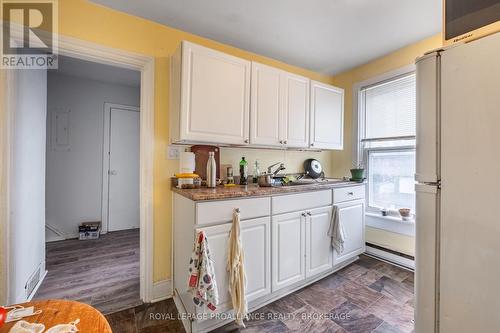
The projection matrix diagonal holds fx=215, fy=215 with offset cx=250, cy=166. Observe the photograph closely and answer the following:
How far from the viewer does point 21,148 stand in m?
1.67

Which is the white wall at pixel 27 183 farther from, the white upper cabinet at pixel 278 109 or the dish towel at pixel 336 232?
the dish towel at pixel 336 232

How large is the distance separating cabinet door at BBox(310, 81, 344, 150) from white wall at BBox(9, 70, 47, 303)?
264 cm

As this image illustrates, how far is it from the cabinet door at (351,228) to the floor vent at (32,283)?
277 centimetres

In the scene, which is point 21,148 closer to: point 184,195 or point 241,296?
point 184,195

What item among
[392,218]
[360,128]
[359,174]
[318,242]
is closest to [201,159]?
[318,242]

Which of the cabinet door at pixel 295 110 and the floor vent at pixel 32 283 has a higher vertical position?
the cabinet door at pixel 295 110

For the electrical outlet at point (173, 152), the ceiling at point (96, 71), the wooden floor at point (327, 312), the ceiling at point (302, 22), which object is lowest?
the wooden floor at point (327, 312)

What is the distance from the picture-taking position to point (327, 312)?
173 cm

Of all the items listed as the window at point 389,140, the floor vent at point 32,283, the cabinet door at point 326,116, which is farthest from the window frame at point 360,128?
the floor vent at point 32,283

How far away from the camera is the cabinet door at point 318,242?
204 cm

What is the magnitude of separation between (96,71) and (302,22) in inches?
117

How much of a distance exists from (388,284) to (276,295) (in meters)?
1.15

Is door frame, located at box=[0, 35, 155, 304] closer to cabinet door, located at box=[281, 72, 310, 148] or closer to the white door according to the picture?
cabinet door, located at box=[281, 72, 310, 148]

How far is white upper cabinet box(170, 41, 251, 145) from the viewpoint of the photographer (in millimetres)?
1710
